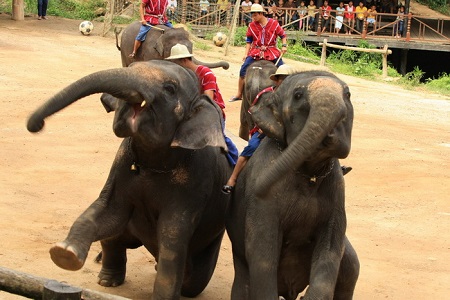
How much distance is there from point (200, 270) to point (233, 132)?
7.81 m

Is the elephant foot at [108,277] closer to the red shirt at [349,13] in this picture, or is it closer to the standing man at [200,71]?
the standing man at [200,71]

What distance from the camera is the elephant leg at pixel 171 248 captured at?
684 cm

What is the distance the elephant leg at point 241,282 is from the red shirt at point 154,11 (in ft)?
29.9

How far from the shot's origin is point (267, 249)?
637cm

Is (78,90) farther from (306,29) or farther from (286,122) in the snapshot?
(306,29)

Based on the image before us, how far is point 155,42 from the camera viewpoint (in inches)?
597

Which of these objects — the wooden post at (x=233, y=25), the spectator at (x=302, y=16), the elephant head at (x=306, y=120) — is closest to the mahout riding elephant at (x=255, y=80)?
the elephant head at (x=306, y=120)

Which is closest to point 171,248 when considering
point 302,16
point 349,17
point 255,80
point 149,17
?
point 255,80

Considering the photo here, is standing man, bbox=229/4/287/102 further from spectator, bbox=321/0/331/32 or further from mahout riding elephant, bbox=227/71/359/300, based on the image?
spectator, bbox=321/0/331/32

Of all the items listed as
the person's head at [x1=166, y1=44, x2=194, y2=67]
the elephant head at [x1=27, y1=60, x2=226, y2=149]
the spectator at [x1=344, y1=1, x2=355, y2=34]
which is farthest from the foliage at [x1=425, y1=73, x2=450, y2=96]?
the elephant head at [x1=27, y1=60, x2=226, y2=149]

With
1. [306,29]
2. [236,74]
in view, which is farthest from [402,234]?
[306,29]

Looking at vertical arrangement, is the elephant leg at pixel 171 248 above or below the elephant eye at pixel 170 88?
below

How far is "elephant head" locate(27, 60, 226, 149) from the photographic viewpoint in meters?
6.15

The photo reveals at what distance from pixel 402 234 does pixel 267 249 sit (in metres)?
4.72
